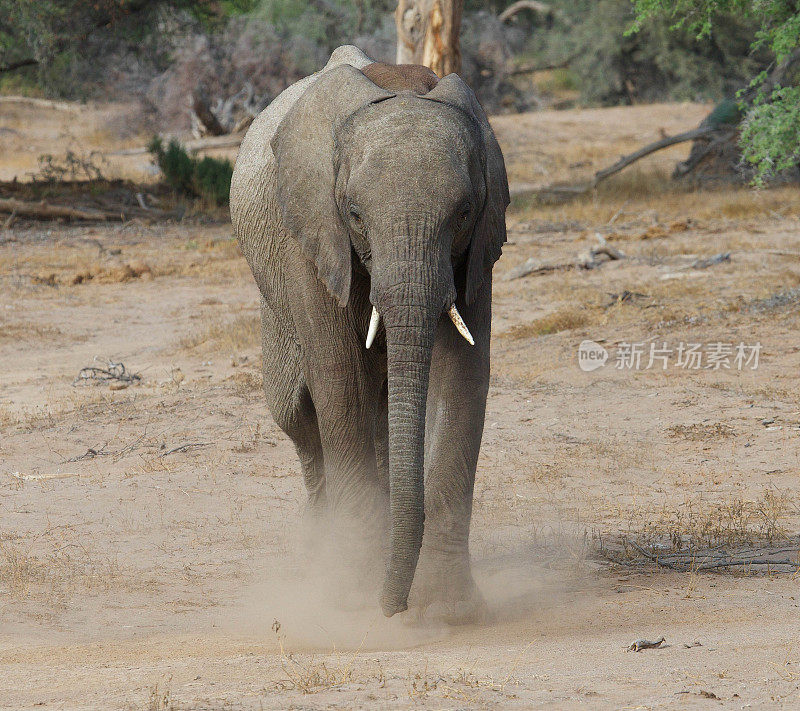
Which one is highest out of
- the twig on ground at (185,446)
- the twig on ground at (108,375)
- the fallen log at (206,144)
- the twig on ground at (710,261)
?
the twig on ground at (185,446)

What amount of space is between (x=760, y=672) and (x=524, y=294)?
870 cm

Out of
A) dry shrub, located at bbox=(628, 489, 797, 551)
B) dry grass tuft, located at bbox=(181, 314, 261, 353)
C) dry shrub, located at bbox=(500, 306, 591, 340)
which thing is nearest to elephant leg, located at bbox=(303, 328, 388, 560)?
dry shrub, located at bbox=(628, 489, 797, 551)

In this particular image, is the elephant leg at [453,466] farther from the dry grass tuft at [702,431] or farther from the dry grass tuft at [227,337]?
the dry grass tuft at [227,337]

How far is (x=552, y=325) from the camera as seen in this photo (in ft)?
34.1

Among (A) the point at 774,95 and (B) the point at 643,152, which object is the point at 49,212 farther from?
(A) the point at 774,95

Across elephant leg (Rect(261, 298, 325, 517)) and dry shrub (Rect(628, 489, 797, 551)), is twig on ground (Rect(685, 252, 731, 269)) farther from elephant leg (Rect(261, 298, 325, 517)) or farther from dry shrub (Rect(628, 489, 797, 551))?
elephant leg (Rect(261, 298, 325, 517))

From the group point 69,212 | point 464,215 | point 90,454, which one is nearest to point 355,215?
point 464,215

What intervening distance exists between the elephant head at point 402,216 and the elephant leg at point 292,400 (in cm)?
124

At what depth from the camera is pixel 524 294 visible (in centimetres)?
1202

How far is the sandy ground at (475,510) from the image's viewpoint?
3547 millimetres

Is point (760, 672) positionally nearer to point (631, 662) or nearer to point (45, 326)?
point (631, 662)

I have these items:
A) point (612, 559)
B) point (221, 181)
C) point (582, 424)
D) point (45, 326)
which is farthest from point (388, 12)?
point (612, 559)

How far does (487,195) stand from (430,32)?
33.5ft

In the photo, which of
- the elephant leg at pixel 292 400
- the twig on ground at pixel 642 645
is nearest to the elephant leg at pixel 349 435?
the elephant leg at pixel 292 400
